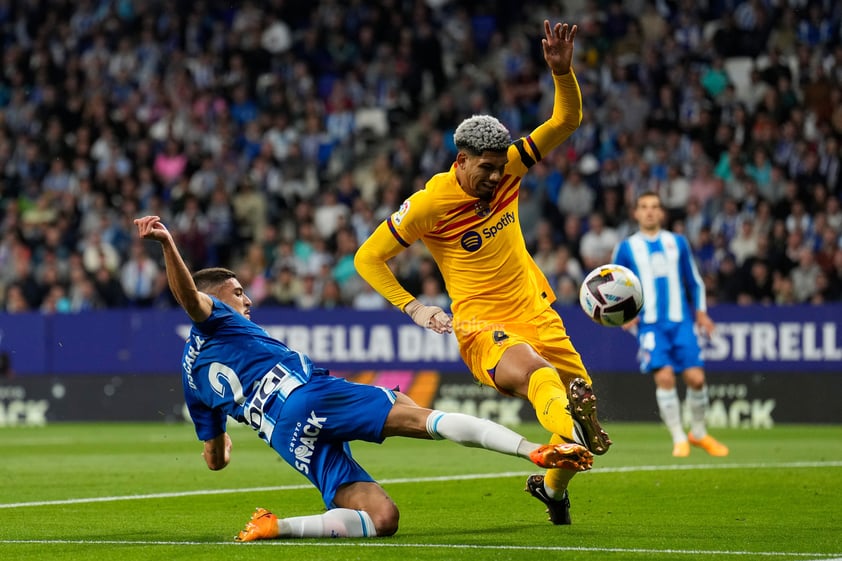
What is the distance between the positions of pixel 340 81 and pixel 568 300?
7.62 meters

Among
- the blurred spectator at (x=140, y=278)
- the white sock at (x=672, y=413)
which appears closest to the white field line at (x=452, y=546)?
the white sock at (x=672, y=413)

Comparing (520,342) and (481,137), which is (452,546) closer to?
(520,342)

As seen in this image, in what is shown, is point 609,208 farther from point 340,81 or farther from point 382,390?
point 382,390

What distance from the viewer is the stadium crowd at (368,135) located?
2083 cm

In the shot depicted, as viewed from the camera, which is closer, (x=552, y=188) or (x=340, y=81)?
(x=552, y=188)

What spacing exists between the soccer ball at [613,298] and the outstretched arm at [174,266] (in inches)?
98.9

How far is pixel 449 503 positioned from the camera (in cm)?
1009

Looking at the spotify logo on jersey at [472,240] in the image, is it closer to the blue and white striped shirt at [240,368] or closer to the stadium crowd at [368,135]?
the blue and white striped shirt at [240,368]

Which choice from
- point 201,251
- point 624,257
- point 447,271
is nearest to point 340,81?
point 201,251

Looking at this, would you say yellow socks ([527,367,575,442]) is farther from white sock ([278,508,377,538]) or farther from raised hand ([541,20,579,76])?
raised hand ([541,20,579,76])

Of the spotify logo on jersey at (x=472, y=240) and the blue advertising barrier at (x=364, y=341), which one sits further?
the blue advertising barrier at (x=364, y=341)

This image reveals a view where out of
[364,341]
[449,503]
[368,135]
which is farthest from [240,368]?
[368,135]

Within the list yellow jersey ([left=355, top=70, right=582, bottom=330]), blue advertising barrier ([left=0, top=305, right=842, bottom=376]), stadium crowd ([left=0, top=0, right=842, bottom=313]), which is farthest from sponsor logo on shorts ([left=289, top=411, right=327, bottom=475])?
stadium crowd ([left=0, top=0, right=842, bottom=313])

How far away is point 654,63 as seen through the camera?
2317 cm
